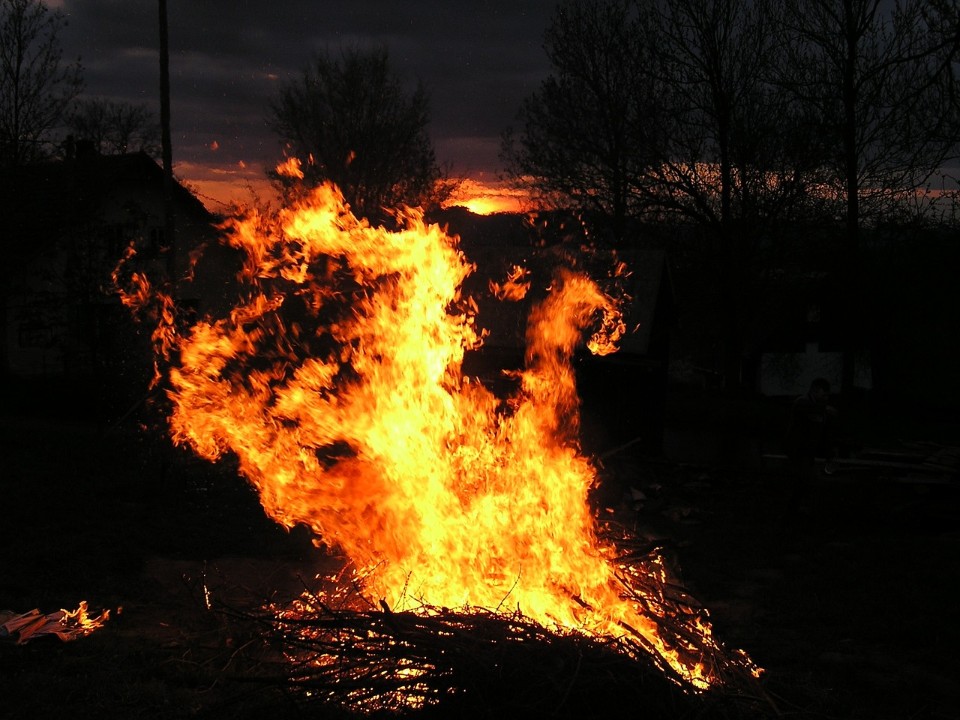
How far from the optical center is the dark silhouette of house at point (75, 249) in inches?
806

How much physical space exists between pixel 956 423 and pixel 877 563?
961 inches

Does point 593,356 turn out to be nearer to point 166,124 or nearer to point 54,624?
point 166,124

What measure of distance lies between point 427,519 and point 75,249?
18125 mm

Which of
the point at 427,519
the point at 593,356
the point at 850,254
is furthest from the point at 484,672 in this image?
the point at 850,254

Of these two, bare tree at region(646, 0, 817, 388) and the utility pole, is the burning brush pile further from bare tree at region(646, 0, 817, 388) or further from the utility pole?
bare tree at region(646, 0, 817, 388)

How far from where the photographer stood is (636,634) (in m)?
5.11

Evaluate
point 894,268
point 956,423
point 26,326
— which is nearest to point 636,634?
point 26,326

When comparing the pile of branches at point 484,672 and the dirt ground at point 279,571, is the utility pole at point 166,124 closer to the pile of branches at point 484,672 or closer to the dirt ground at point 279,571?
the dirt ground at point 279,571

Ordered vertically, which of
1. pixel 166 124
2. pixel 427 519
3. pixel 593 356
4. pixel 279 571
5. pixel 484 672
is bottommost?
pixel 279 571

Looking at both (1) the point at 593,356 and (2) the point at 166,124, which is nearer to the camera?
(2) the point at 166,124

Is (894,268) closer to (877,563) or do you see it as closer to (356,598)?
(877,563)

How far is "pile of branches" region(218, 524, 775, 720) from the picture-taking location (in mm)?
4582

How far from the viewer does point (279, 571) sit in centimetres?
920

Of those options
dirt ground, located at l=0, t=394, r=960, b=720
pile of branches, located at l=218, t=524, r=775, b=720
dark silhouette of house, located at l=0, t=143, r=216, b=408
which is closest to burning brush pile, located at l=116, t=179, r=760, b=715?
pile of branches, located at l=218, t=524, r=775, b=720
